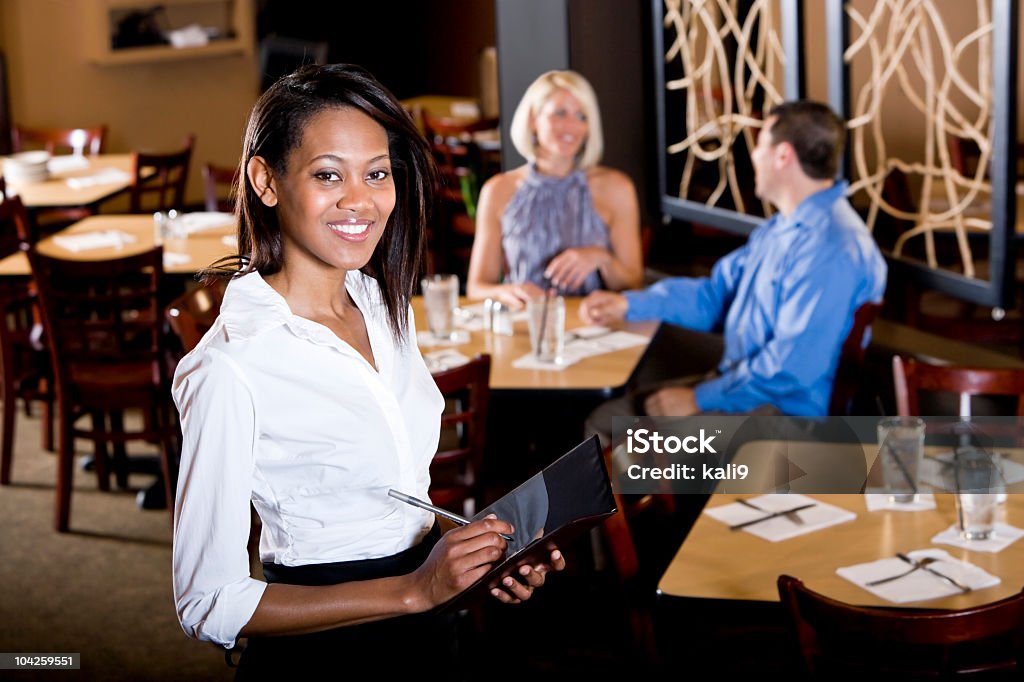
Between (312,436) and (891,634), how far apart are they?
0.93 m

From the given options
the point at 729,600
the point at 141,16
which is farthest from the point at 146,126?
the point at 729,600

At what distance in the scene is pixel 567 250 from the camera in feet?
13.9

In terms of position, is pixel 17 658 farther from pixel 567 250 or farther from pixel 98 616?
pixel 567 250

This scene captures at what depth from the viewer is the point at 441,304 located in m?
3.76

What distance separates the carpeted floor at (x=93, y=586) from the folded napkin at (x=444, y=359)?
3.20 feet

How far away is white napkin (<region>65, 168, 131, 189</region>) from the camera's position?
6.74 m

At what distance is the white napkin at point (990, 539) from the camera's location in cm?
238

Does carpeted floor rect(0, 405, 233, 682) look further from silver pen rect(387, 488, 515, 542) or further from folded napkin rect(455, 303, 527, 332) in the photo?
silver pen rect(387, 488, 515, 542)

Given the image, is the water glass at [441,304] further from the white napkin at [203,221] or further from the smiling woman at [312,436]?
the smiling woman at [312,436]

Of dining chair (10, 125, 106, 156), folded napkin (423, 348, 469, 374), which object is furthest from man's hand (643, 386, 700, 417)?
dining chair (10, 125, 106, 156)

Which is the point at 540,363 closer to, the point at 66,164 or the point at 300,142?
the point at 300,142

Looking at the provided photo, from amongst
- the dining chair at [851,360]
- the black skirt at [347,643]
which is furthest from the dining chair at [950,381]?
the black skirt at [347,643]

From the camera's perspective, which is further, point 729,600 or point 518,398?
point 518,398

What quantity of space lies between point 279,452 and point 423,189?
1.39 feet
